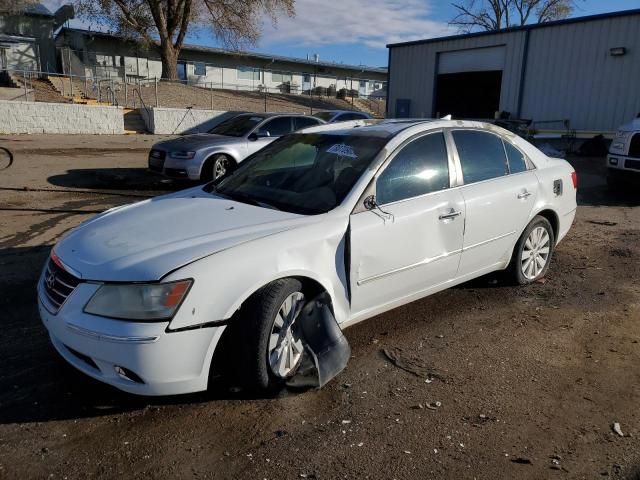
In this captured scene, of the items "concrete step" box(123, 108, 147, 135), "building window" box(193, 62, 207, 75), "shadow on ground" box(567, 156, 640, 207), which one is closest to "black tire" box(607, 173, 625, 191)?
"shadow on ground" box(567, 156, 640, 207)

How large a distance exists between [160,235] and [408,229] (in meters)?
1.66

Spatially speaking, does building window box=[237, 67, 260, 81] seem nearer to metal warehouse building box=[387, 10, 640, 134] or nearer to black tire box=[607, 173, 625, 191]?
metal warehouse building box=[387, 10, 640, 134]

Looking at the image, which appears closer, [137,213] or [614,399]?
[614,399]

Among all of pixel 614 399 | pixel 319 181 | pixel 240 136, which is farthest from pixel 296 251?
pixel 240 136

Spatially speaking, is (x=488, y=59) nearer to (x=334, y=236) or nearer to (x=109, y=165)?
(x=109, y=165)

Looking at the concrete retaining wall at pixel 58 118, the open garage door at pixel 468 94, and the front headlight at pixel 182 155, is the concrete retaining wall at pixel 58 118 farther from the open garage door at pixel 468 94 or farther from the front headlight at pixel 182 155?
the open garage door at pixel 468 94

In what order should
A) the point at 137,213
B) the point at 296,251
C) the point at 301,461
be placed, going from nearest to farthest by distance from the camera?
the point at 301,461 < the point at 296,251 < the point at 137,213

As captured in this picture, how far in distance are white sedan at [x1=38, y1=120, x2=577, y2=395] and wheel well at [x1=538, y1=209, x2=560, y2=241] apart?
4.3 inches

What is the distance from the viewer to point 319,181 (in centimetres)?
391

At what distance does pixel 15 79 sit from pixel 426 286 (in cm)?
3424

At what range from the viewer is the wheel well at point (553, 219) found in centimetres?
519

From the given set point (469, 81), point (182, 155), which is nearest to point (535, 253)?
point (182, 155)

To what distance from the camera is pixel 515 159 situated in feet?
16.1

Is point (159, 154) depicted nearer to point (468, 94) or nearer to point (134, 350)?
point (134, 350)
